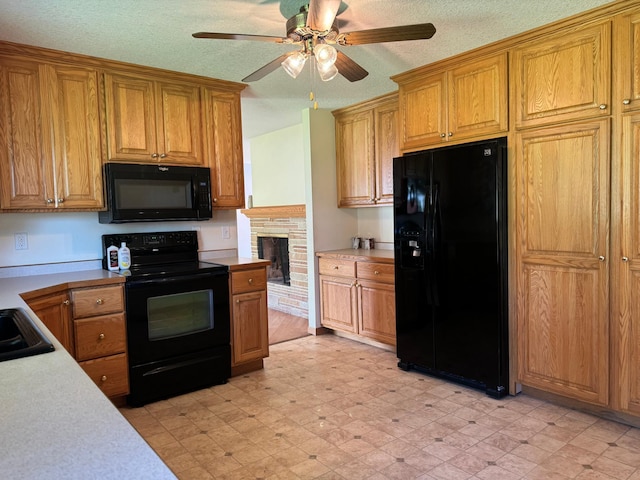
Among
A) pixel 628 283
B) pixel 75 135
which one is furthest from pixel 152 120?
pixel 628 283

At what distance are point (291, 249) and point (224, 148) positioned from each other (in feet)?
6.63

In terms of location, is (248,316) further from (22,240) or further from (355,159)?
(355,159)

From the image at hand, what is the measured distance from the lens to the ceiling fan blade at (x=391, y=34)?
76.1 inches

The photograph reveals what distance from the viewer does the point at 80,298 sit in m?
2.65

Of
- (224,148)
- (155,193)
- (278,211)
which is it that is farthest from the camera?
(278,211)

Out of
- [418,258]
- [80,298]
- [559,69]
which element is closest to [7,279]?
[80,298]

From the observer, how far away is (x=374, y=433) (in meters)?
2.49

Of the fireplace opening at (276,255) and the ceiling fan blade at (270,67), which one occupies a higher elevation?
the ceiling fan blade at (270,67)

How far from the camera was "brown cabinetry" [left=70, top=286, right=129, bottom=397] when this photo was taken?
2.66m

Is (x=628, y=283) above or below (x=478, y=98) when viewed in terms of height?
below

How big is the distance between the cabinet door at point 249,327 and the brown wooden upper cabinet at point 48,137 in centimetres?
124

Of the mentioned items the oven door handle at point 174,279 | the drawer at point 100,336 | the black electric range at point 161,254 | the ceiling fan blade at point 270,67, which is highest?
the ceiling fan blade at point 270,67

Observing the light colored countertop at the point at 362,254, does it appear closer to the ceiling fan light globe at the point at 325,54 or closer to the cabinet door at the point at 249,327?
the cabinet door at the point at 249,327

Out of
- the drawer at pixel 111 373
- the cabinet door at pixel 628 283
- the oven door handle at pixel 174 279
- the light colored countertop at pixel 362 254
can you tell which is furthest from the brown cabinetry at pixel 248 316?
the cabinet door at pixel 628 283
